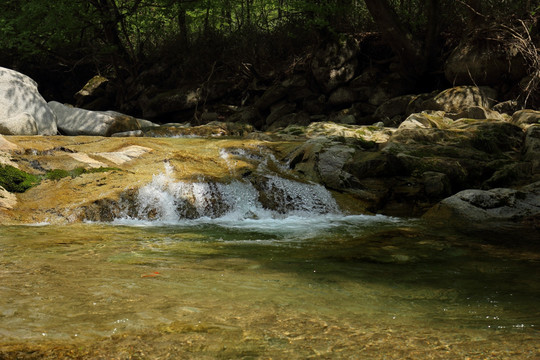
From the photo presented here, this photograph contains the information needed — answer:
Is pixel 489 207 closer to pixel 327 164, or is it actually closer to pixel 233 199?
pixel 327 164

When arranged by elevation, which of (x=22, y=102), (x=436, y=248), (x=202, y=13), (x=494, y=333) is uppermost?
(x=202, y=13)

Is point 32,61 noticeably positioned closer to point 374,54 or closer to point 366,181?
point 374,54

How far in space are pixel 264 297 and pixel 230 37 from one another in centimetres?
1930

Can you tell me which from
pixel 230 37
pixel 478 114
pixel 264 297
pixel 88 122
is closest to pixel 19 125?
pixel 88 122

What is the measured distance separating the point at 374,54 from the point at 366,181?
404 inches

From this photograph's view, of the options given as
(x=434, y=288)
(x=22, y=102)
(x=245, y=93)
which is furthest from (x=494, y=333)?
(x=245, y=93)

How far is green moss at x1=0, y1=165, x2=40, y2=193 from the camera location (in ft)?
23.6

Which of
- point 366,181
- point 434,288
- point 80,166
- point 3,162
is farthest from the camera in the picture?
point 366,181

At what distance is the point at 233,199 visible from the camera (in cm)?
792

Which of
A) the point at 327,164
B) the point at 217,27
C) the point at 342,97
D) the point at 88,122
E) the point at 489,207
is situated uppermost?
the point at 217,27

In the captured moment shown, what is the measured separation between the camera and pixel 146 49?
2231cm

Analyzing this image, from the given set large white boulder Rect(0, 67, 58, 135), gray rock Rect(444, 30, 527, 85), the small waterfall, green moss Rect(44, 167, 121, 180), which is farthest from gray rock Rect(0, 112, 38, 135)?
gray rock Rect(444, 30, 527, 85)

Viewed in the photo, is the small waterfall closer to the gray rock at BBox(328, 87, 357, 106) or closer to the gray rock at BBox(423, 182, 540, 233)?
the gray rock at BBox(423, 182, 540, 233)

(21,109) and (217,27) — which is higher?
(217,27)
